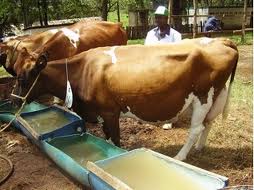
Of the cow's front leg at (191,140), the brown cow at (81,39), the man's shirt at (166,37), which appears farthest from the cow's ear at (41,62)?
the cow's front leg at (191,140)

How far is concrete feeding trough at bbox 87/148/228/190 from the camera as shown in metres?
4.27

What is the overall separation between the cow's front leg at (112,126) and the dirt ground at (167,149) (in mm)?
737

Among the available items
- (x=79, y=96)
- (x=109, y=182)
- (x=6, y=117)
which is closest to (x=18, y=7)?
(x=6, y=117)

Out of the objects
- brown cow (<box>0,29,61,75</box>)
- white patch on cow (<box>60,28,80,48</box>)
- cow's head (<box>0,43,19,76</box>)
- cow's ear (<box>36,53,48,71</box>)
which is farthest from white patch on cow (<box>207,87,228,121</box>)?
cow's head (<box>0,43,19,76</box>)

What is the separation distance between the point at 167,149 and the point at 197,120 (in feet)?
3.35

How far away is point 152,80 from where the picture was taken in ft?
18.4

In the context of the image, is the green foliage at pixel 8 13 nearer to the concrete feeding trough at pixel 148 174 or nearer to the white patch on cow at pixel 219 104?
the white patch on cow at pixel 219 104

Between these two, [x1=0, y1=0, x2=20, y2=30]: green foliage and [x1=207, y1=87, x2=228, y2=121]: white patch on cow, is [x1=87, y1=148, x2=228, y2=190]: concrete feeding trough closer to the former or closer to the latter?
[x1=207, y1=87, x2=228, y2=121]: white patch on cow

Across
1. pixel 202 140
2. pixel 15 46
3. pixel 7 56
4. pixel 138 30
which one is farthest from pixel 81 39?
pixel 138 30

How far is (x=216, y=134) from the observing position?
694 centimetres

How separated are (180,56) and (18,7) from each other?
2825 centimetres

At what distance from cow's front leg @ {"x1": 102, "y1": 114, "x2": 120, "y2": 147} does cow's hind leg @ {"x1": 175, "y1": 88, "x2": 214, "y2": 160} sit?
3.04 ft

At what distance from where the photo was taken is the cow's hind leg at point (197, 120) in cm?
569

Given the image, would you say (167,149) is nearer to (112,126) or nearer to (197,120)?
(197,120)
